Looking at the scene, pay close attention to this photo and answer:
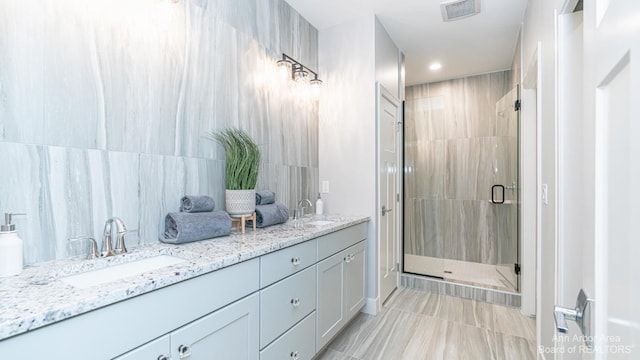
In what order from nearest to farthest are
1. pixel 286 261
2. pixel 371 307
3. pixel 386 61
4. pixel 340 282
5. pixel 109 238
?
pixel 109 238 → pixel 286 261 → pixel 340 282 → pixel 371 307 → pixel 386 61

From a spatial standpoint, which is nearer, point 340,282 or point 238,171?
point 238,171

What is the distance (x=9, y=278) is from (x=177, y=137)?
89 centimetres

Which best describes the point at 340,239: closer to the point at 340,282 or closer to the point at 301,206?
the point at 340,282

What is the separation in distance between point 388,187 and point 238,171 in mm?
1723

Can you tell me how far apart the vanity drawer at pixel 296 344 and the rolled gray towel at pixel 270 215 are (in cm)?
63

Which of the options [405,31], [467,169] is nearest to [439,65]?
[405,31]

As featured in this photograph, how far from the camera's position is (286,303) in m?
1.58

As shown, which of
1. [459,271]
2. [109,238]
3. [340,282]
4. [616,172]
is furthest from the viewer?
[459,271]

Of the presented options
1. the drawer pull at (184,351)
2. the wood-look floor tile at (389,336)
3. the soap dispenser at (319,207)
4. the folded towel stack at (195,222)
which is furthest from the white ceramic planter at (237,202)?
the wood-look floor tile at (389,336)

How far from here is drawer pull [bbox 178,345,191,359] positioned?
3.43 ft

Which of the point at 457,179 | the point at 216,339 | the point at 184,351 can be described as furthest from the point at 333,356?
the point at 457,179

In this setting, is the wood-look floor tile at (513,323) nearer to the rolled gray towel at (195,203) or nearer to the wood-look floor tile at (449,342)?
the wood-look floor tile at (449,342)

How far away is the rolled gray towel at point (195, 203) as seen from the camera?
1.56m

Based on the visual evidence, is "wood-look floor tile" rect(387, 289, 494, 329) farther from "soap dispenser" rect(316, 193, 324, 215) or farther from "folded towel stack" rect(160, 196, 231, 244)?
"folded towel stack" rect(160, 196, 231, 244)
